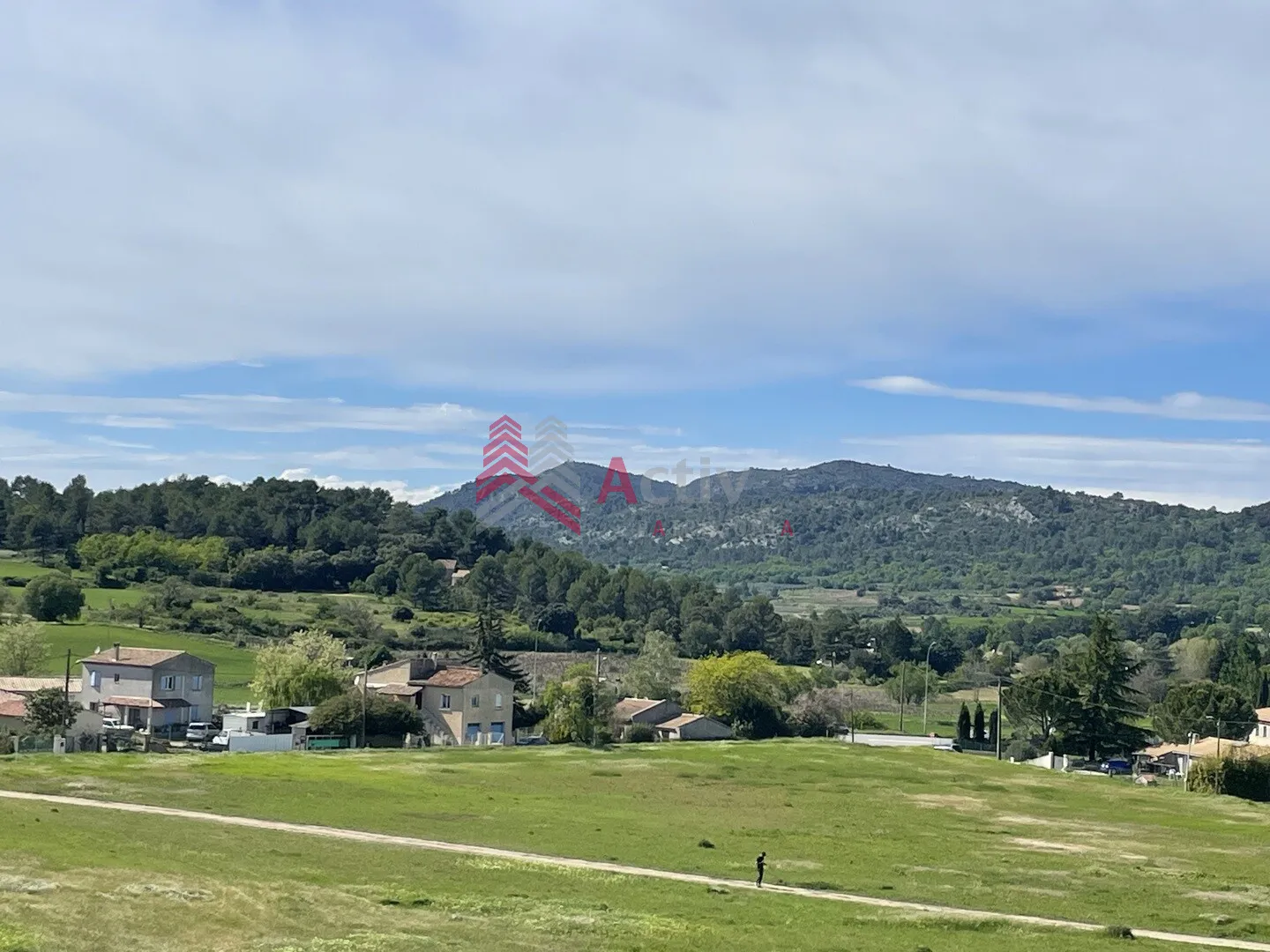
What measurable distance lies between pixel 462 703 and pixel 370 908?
69.2 m

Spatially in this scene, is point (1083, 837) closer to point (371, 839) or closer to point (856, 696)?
point (371, 839)

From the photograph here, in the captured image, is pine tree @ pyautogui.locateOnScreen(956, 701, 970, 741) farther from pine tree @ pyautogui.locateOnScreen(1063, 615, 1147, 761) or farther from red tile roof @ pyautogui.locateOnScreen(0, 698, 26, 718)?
red tile roof @ pyautogui.locateOnScreen(0, 698, 26, 718)

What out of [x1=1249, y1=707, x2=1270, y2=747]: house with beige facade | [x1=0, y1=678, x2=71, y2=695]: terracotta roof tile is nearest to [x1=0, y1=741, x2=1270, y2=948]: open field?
[x1=0, y1=678, x2=71, y2=695]: terracotta roof tile

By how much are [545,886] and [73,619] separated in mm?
118350

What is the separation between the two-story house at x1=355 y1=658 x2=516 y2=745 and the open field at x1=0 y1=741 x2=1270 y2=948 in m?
14.4

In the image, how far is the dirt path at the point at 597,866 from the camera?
116 feet

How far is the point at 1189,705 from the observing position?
11919 centimetres

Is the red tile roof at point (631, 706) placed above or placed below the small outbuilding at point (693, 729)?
above

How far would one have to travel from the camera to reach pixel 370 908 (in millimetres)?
33438

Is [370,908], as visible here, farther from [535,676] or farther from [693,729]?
[535,676]

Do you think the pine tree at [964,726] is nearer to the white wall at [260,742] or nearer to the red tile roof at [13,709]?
the white wall at [260,742]

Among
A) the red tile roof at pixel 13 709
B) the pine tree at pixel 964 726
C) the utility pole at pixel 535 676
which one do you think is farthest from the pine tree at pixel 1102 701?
the red tile roof at pixel 13 709

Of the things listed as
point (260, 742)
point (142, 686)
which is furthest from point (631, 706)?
point (142, 686)

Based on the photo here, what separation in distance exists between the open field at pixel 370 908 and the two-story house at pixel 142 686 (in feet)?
184
